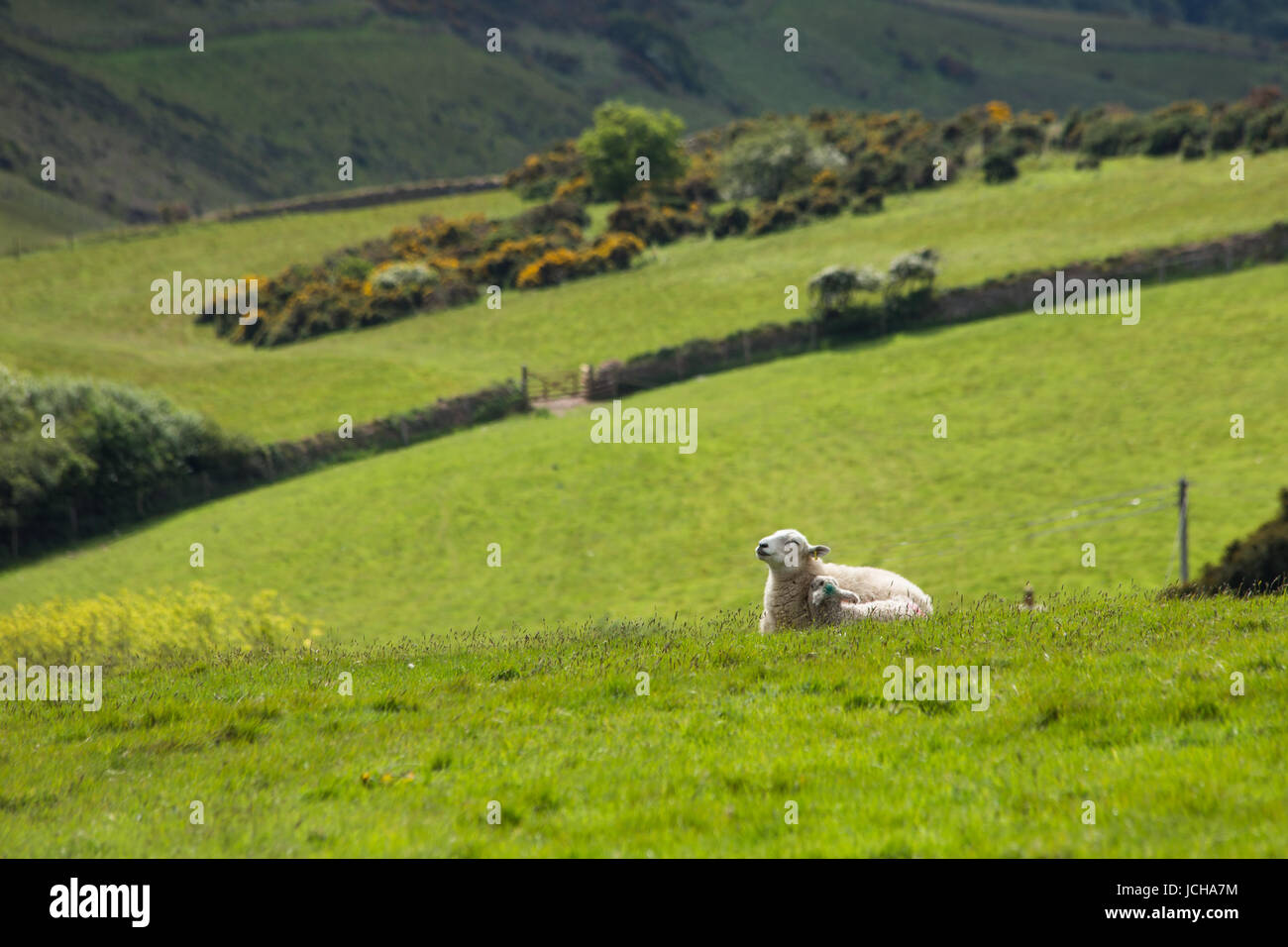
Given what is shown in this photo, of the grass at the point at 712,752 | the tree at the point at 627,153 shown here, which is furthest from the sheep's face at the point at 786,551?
the tree at the point at 627,153

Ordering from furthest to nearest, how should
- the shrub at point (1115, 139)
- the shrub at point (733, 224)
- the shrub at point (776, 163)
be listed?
the shrub at point (776, 163), the shrub at point (733, 224), the shrub at point (1115, 139)

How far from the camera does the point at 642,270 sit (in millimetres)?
85562

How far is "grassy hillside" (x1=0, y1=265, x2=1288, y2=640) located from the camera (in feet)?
122

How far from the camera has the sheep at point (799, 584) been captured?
14.7m

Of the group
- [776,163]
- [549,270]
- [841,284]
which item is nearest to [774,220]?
[776,163]

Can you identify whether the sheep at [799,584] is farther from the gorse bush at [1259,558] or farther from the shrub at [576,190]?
the shrub at [576,190]

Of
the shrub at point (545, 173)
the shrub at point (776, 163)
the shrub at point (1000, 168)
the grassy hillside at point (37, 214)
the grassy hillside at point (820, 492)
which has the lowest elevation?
the grassy hillside at point (820, 492)

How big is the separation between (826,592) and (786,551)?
768mm

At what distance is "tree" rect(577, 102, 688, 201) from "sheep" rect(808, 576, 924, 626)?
100375 millimetres

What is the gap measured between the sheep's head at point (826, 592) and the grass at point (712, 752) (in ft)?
4.07

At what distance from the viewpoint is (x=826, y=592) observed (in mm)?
14203
